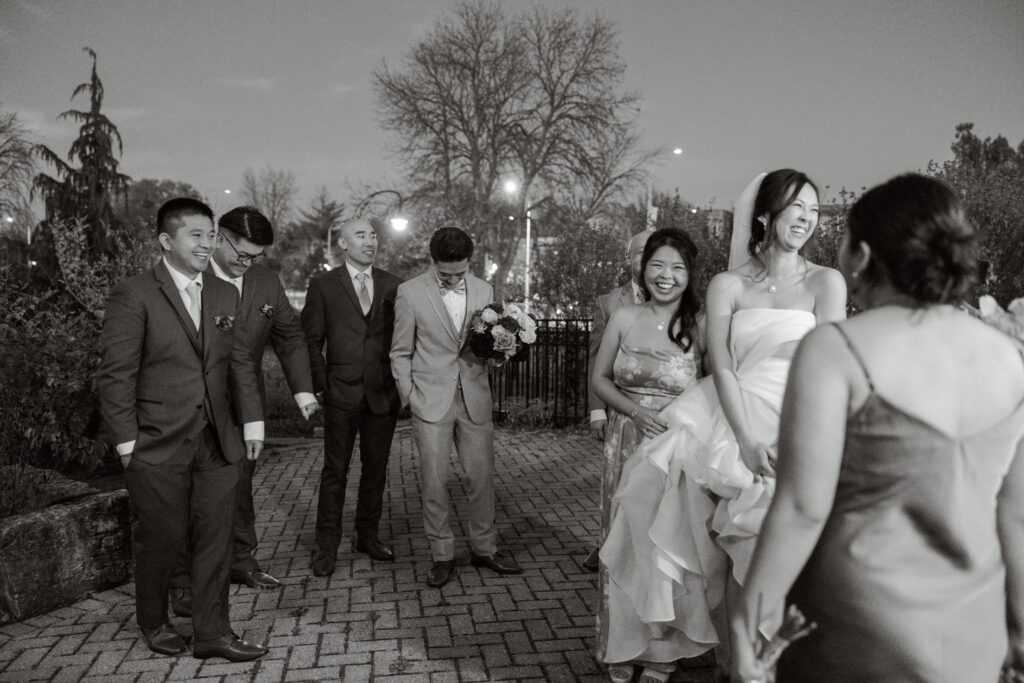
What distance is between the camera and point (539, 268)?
45.8 ft

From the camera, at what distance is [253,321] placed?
505cm

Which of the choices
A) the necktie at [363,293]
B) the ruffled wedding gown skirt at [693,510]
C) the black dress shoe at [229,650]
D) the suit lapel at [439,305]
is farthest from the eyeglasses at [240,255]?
the ruffled wedding gown skirt at [693,510]

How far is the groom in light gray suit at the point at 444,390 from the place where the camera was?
5.29 m

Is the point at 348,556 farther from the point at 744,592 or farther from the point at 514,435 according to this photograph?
the point at 514,435

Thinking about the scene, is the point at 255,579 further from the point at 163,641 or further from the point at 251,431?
the point at 251,431

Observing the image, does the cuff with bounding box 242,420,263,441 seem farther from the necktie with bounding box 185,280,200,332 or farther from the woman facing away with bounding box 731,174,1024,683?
the woman facing away with bounding box 731,174,1024,683

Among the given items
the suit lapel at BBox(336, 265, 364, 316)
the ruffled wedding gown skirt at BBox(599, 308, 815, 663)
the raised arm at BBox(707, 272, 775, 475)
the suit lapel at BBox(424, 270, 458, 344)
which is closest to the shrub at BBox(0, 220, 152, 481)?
the suit lapel at BBox(336, 265, 364, 316)

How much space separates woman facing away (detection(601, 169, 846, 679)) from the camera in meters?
3.21

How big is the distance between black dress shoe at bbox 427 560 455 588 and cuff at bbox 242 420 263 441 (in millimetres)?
1565

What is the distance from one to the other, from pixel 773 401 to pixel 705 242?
12.4m

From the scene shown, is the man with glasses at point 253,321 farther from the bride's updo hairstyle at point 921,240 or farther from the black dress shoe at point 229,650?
the bride's updo hairstyle at point 921,240

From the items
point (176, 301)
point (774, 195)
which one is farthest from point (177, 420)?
point (774, 195)

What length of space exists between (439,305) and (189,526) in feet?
6.95

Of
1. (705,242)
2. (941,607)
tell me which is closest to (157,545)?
(941,607)
